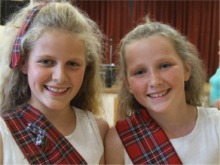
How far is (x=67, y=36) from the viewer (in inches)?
42.3

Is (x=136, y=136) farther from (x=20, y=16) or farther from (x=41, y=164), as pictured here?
(x=20, y=16)

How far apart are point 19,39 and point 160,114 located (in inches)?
23.4

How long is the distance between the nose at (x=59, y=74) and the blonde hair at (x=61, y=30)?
0.14 m

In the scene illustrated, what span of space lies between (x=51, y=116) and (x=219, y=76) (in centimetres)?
89

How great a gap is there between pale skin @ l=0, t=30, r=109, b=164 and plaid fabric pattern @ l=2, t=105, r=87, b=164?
2.4 inches

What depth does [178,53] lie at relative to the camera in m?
1.20

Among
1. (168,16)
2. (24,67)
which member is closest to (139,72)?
(24,67)

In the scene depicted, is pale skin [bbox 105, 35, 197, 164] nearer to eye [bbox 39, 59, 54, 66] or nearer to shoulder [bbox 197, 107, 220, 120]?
shoulder [bbox 197, 107, 220, 120]

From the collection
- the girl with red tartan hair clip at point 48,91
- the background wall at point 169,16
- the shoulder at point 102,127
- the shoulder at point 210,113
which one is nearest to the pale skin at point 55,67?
the girl with red tartan hair clip at point 48,91

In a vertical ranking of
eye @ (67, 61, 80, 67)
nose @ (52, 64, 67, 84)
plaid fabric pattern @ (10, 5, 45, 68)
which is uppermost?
plaid fabric pattern @ (10, 5, 45, 68)

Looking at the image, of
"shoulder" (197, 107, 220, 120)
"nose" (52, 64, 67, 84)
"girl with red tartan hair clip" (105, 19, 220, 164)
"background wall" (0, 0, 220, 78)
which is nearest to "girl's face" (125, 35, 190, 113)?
"girl with red tartan hair clip" (105, 19, 220, 164)

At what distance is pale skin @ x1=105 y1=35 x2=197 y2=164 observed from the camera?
3.64ft

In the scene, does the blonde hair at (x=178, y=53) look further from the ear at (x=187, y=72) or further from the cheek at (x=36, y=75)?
the cheek at (x=36, y=75)

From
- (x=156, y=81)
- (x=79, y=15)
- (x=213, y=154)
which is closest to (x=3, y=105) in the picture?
(x=79, y=15)
